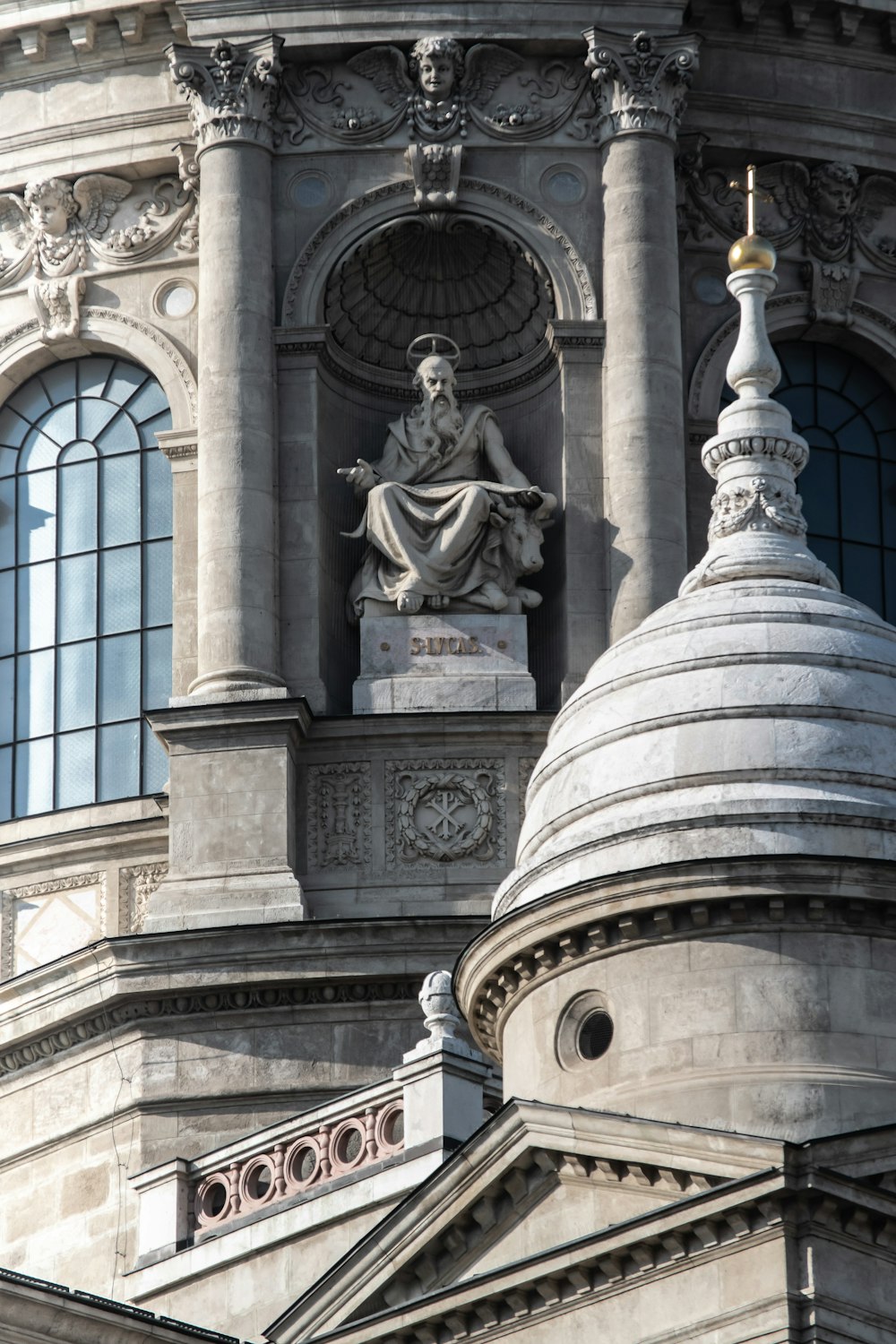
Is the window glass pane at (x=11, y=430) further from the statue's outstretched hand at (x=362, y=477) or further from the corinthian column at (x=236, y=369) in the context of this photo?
the statue's outstretched hand at (x=362, y=477)

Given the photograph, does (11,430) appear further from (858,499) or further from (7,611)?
(858,499)

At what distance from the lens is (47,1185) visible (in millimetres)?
47438

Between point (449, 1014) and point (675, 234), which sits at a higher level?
point (675, 234)

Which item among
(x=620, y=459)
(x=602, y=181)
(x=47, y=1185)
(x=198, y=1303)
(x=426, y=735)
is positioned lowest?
(x=198, y=1303)

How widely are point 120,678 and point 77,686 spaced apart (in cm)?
58

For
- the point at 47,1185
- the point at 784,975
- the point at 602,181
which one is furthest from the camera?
the point at 602,181

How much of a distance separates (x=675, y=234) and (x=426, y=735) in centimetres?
665

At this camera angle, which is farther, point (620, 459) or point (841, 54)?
point (841, 54)

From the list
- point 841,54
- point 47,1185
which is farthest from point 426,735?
point 841,54

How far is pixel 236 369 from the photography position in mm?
50125

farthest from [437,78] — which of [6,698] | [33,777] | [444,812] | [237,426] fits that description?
[33,777]

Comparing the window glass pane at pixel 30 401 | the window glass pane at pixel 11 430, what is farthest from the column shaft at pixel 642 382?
the window glass pane at pixel 11 430

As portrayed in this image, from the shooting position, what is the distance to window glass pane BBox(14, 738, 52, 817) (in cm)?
5216

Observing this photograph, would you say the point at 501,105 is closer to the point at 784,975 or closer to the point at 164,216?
the point at 164,216
